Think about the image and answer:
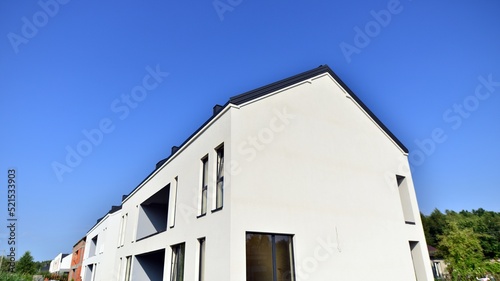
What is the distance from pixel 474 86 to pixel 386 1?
4359 mm

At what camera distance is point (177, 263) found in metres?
9.16

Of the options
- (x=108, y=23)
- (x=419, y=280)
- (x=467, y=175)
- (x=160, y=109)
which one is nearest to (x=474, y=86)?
(x=467, y=175)

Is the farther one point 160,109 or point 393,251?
point 160,109

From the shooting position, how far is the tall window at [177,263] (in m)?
8.71

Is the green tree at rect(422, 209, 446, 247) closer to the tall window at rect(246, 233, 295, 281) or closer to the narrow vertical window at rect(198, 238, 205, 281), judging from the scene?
the tall window at rect(246, 233, 295, 281)

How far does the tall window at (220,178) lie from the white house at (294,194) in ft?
0.10

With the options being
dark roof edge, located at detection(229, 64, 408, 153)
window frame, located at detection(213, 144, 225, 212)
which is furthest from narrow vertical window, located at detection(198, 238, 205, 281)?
dark roof edge, located at detection(229, 64, 408, 153)

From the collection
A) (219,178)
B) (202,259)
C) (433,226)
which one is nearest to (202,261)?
(202,259)

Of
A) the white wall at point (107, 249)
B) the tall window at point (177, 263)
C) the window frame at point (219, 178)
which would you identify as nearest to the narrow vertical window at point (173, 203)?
the tall window at point (177, 263)

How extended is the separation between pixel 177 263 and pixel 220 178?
3.81 metres

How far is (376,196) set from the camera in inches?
366

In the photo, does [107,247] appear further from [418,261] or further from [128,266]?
[418,261]

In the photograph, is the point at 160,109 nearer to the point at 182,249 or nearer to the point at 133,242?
the point at 182,249

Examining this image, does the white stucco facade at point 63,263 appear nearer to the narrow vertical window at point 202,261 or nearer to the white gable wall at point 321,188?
the narrow vertical window at point 202,261
